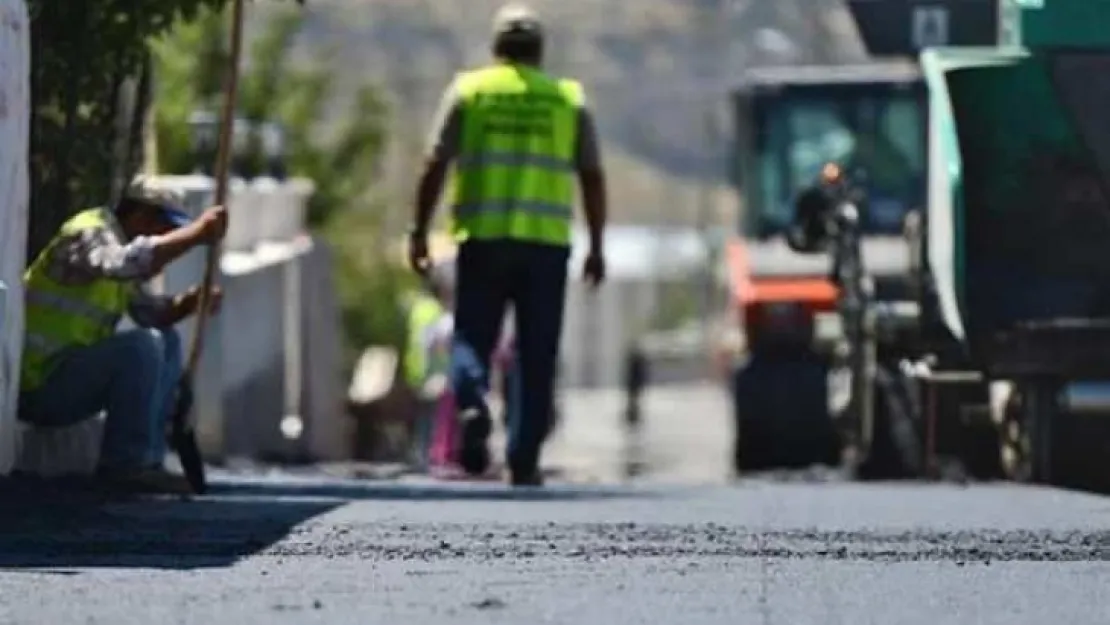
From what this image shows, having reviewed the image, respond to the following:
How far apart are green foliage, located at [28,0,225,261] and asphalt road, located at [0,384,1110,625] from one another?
5.12 feet

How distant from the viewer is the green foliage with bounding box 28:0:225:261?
1477cm

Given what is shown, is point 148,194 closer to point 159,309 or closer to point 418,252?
point 159,309

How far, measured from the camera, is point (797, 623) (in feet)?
30.0

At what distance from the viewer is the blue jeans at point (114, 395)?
13.5 meters

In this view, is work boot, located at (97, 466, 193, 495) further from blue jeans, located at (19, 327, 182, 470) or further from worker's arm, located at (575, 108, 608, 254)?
worker's arm, located at (575, 108, 608, 254)

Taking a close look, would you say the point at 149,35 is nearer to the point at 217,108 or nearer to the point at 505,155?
the point at 505,155

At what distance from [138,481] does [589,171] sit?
335cm

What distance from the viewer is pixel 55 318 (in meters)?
13.6

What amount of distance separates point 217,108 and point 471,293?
18.0m

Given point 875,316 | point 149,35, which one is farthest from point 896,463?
point 149,35

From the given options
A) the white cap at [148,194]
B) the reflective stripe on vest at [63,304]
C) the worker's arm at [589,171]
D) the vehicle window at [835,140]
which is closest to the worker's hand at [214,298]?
the white cap at [148,194]

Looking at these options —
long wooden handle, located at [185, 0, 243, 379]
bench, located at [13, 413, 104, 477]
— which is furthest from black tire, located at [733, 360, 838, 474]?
bench, located at [13, 413, 104, 477]

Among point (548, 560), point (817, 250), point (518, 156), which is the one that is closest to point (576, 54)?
point (817, 250)

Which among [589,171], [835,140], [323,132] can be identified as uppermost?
[323,132]
